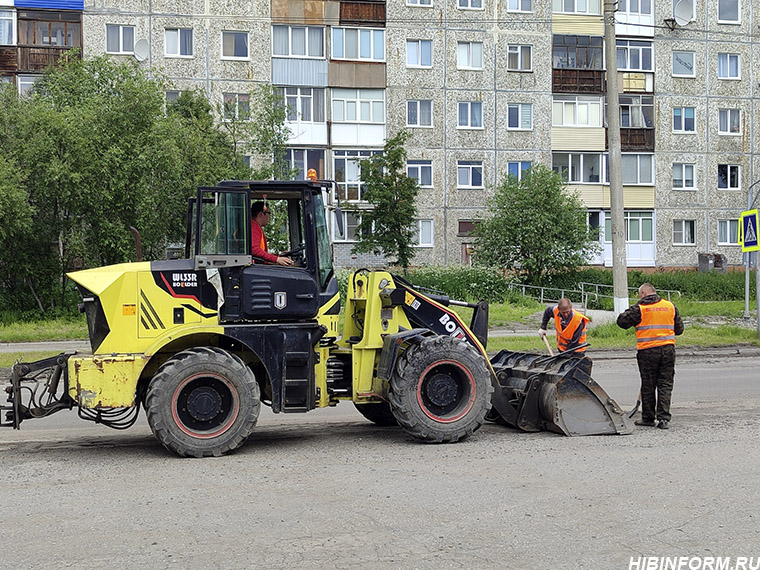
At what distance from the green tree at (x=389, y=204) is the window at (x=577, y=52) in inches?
480

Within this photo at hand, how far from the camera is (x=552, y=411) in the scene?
9.49 m

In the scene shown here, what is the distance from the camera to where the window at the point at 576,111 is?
44.8 metres

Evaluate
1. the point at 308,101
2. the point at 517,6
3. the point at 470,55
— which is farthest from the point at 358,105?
the point at 517,6

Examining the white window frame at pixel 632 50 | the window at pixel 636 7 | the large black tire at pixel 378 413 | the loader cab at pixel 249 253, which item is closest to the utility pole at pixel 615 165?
the large black tire at pixel 378 413

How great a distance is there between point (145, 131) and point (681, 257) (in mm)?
29064

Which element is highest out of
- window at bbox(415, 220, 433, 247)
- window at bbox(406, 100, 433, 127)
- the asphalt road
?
window at bbox(406, 100, 433, 127)

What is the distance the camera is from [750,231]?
69.9ft

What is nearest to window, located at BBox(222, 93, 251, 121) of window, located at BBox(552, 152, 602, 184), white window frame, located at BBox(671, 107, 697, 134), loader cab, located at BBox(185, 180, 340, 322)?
window, located at BBox(552, 152, 602, 184)

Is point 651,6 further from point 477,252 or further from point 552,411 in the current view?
point 552,411

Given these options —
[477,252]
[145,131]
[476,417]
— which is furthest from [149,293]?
[477,252]

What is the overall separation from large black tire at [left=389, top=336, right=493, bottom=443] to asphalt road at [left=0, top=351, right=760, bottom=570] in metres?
0.22

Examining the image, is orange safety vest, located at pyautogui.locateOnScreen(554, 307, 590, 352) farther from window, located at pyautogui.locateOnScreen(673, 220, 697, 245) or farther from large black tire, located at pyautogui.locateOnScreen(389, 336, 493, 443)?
window, located at pyautogui.locateOnScreen(673, 220, 697, 245)

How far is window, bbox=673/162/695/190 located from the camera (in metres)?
46.7

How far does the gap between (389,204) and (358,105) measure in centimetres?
800
